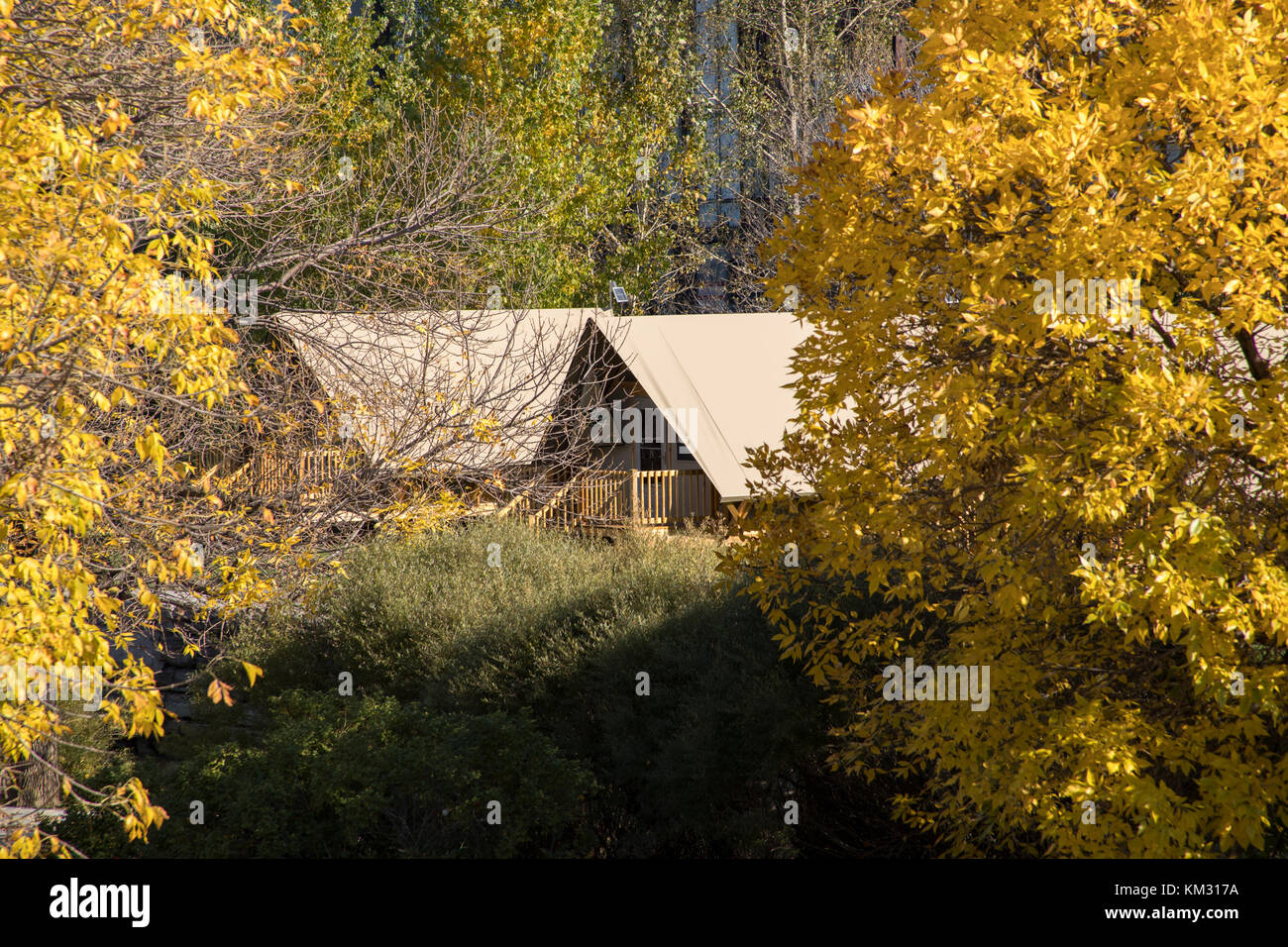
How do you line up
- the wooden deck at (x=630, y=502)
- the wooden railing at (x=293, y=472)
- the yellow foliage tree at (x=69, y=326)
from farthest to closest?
1. the wooden deck at (x=630, y=502)
2. the wooden railing at (x=293, y=472)
3. the yellow foliage tree at (x=69, y=326)

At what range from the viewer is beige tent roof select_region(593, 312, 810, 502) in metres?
19.1

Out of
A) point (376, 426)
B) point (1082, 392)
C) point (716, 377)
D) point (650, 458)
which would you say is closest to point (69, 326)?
point (1082, 392)

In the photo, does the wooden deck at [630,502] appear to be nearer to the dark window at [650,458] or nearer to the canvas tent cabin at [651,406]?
the canvas tent cabin at [651,406]

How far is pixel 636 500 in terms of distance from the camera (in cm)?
1897

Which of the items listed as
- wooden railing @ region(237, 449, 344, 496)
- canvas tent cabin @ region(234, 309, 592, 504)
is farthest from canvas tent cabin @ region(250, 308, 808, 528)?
wooden railing @ region(237, 449, 344, 496)

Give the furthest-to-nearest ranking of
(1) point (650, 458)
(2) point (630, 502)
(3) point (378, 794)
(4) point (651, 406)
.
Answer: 1. (1) point (650, 458)
2. (4) point (651, 406)
3. (2) point (630, 502)
4. (3) point (378, 794)

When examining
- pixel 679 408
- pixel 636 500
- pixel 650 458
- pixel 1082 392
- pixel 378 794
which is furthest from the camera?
pixel 650 458

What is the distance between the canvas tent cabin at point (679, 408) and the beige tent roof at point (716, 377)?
2cm

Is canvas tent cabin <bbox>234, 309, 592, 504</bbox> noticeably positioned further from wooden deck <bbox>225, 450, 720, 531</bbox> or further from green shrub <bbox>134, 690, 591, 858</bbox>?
wooden deck <bbox>225, 450, 720, 531</bbox>

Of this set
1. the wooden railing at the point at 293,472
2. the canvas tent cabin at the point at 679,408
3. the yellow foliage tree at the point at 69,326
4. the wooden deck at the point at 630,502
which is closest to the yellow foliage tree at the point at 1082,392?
the yellow foliage tree at the point at 69,326

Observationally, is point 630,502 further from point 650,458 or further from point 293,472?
point 293,472

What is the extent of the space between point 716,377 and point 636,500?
2819 mm

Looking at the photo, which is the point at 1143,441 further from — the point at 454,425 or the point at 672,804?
the point at 454,425

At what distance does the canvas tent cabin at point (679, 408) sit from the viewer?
1906cm
